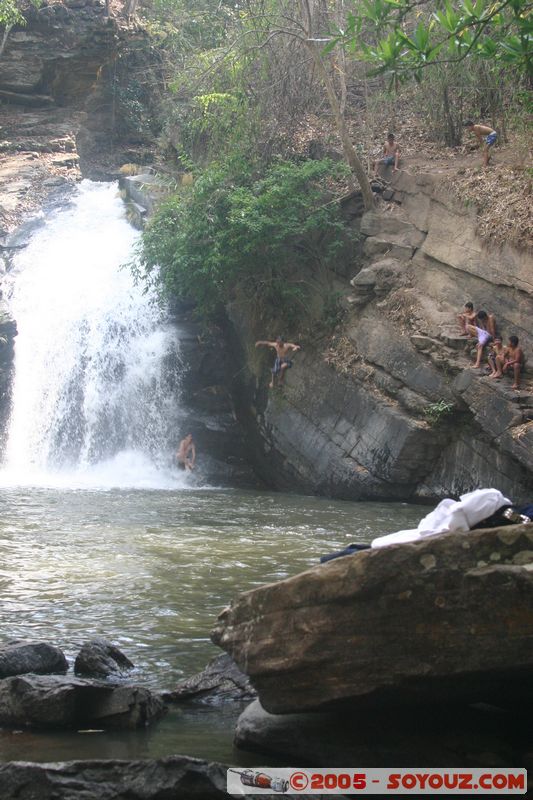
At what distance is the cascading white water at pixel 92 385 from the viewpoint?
20.8m

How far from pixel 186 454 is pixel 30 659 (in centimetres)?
1498

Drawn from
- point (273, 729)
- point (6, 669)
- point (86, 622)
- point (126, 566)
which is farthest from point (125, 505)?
point (273, 729)

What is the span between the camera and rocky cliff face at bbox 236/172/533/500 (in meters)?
15.7

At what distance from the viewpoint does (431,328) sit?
1731 cm

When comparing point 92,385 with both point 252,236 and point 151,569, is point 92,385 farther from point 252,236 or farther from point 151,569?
point 151,569

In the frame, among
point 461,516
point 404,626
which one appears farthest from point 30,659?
point 461,516

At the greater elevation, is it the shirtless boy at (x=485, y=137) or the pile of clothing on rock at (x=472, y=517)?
the shirtless boy at (x=485, y=137)

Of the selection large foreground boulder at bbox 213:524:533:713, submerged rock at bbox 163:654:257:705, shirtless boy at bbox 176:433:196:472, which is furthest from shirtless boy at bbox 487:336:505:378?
large foreground boulder at bbox 213:524:533:713

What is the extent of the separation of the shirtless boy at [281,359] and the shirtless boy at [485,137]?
5.64 metres

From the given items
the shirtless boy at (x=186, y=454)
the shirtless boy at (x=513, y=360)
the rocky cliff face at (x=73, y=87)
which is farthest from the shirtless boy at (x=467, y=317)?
the rocky cliff face at (x=73, y=87)

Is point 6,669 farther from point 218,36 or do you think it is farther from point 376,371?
point 218,36

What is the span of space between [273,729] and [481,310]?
12.6 metres

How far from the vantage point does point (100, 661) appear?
20.1ft

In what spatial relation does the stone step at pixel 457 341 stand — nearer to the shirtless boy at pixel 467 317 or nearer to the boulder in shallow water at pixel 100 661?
the shirtless boy at pixel 467 317
